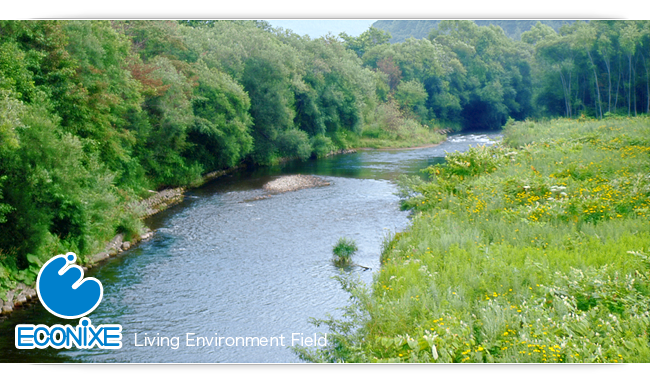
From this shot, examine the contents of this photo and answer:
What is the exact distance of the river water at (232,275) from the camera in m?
7.94

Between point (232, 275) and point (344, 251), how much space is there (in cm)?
313

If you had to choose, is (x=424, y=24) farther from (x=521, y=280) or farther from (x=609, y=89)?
(x=609, y=89)

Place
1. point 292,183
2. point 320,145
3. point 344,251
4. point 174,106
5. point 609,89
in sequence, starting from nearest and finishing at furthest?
1. point 344,251
2. point 609,89
3. point 174,106
4. point 292,183
5. point 320,145

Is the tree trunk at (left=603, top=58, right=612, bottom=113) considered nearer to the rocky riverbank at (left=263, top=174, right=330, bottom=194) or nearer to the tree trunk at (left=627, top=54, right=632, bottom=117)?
the tree trunk at (left=627, top=54, right=632, bottom=117)

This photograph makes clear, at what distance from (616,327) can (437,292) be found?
2.65m

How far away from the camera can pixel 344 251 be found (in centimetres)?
1405

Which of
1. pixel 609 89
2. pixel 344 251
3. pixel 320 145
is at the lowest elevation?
pixel 320 145

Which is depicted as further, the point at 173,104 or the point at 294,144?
the point at 294,144

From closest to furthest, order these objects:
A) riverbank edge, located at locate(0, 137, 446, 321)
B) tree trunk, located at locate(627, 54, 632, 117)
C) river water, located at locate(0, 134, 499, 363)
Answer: river water, located at locate(0, 134, 499, 363) < riverbank edge, located at locate(0, 137, 446, 321) < tree trunk, located at locate(627, 54, 632, 117)

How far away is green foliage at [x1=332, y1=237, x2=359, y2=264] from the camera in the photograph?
13.9 m

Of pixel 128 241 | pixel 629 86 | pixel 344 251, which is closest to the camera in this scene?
pixel 344 251

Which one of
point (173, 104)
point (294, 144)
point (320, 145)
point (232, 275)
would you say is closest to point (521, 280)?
point (232, 275)

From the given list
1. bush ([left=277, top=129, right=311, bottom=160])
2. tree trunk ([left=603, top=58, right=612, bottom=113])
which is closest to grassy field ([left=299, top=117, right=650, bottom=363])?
tree trunk ([left=603, top=58, right=612, bottom=113])
